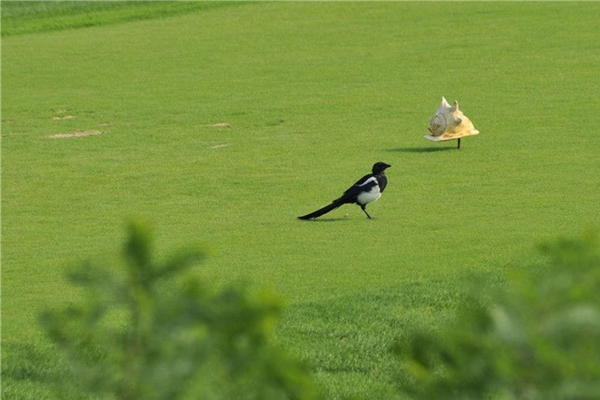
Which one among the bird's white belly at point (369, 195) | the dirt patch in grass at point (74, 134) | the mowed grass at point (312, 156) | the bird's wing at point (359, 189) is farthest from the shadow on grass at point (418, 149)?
the dirt patch in grass at point (74, 134)

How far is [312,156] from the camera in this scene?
14773 mm

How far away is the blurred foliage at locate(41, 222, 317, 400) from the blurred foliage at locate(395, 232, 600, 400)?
0.51 ft

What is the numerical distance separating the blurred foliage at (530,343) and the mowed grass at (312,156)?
84mm

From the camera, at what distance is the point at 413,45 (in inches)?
901

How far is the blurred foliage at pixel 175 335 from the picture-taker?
1.29 metres

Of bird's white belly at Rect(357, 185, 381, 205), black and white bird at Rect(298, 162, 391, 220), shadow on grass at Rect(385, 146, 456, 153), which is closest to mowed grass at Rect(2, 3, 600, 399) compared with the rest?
shadow on grass at Rect(385, 146, 456, 153)

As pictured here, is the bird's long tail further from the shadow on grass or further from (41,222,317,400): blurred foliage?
(41,222,317,400): blurred foliage

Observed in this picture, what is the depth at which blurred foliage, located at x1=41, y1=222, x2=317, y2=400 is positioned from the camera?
129 cm

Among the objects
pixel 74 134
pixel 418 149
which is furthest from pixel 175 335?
pixel 74 134

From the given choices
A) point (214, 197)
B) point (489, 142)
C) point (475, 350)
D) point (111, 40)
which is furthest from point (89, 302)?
point (111, 40)

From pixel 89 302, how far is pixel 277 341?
579 cm

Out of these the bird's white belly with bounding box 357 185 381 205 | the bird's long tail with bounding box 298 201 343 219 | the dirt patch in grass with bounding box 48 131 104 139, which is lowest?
the dirt patch in grass with bounding box 48 131 104 139

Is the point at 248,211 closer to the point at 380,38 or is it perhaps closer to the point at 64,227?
the point at 64,227

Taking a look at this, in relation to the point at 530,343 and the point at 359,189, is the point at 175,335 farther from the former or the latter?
the point at 359,189
